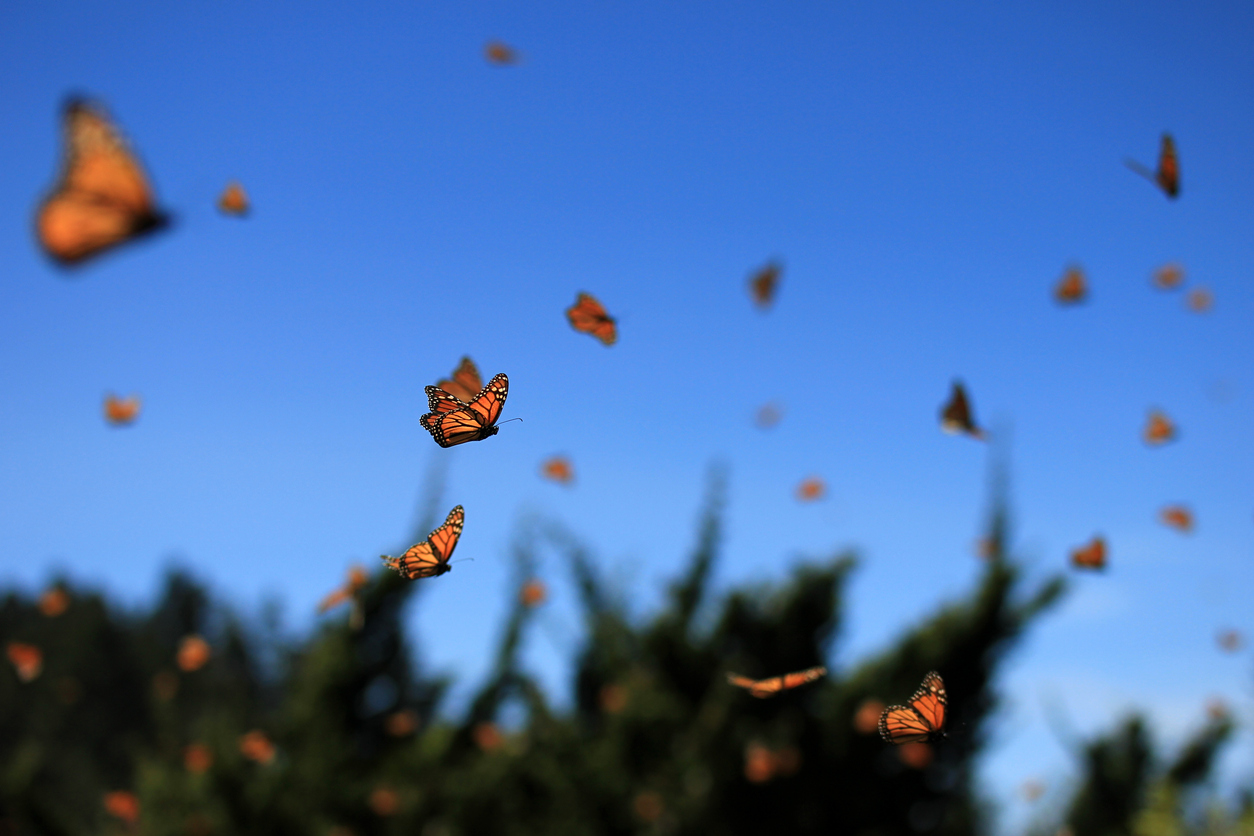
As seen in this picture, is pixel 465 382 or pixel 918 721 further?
pixel 465 382

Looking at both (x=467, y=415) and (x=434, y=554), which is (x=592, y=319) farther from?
(x=434, y=554)

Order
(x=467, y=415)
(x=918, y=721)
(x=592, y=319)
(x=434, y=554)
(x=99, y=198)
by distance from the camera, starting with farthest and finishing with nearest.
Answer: (x=592, y=319), (x=467, y=415), (x=434, y=554), (x=918, y=721), (x=99, y=198)

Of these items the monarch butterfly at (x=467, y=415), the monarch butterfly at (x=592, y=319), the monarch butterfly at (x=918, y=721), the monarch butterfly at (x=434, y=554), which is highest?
the monarch butterfly at (x=592, y=319)

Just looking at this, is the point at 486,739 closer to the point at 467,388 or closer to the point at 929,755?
the point at 929,755

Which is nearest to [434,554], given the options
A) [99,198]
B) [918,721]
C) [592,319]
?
Result: [592,319]

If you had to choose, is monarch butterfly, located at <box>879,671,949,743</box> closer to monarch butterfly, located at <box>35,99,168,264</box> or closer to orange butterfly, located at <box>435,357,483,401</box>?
orange butterfly, located at <box>435,357,483,401</box>

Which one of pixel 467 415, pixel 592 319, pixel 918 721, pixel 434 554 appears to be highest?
pixel 592 319

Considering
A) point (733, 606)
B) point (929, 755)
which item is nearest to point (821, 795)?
point (929, 755)

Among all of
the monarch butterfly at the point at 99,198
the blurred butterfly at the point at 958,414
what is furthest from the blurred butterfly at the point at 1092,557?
the monarch butterfly at the point at 99,198

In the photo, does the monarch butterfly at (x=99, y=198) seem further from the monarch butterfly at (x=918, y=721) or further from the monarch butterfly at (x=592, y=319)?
the monarch butterfly at (x=918, y=721)
